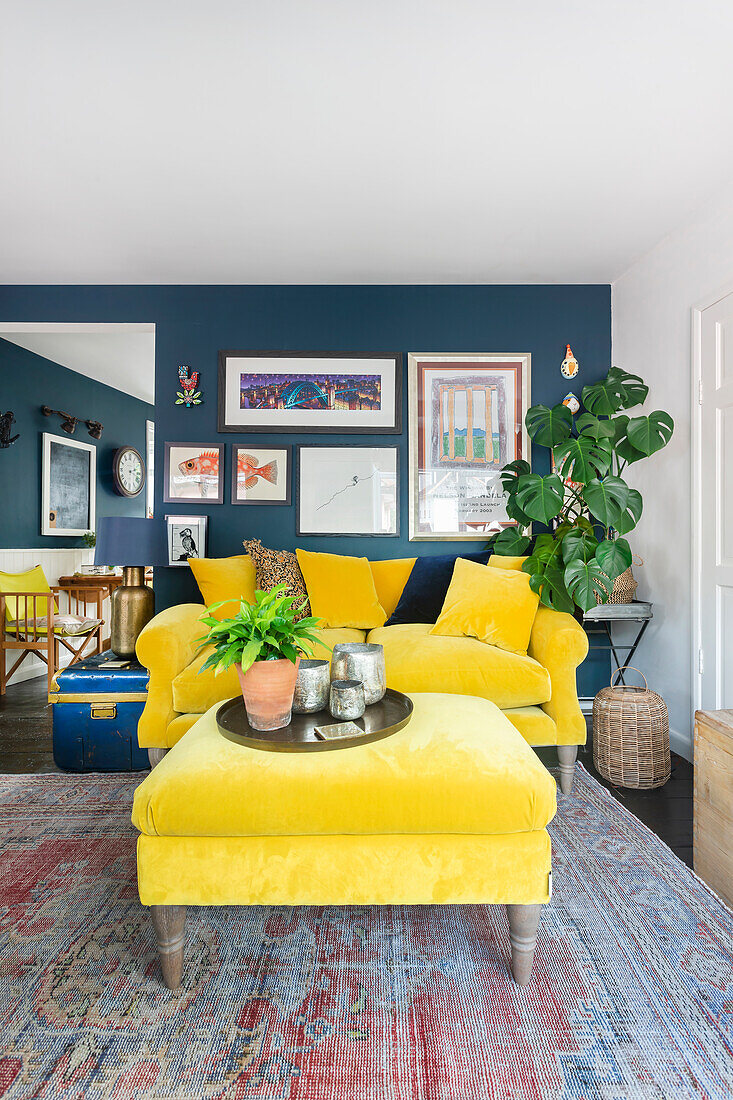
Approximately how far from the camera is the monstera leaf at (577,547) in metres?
2.86

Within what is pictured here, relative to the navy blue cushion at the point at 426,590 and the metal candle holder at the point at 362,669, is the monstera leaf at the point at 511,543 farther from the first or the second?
the metal candle holder at the point at 362,669

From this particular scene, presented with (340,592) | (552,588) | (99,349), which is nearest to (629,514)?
(552,588)

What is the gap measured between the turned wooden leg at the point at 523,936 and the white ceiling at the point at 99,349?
3849mm

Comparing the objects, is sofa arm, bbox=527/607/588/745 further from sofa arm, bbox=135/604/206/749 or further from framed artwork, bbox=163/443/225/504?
framed artwork, bbox=163/443/225/504

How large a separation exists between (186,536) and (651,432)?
107 inches

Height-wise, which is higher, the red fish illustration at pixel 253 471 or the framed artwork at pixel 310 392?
the framed artwork at pixel 310 392

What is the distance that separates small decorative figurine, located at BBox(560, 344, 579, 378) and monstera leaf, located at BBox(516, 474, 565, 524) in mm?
1083

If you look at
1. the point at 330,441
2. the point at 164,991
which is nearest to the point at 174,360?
the point at 330,441

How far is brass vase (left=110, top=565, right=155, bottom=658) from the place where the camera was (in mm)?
3189

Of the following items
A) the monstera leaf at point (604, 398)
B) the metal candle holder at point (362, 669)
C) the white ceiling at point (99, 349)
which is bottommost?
the metal candle holder at point (362, 669)

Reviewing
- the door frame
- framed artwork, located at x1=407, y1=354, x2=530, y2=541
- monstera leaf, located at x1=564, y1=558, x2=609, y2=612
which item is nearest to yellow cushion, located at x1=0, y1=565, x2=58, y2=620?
framed artwork, located at x1=407, y1=354, x2=530, y2=541

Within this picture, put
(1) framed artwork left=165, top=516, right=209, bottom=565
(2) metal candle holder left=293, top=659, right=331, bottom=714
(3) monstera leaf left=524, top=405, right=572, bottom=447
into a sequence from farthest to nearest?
(1) framed artwork left=165, top=516, right=209, bottom=565, (3) monstera leaf left=524, top=405, right=572, bottom=447, (2) metal candle holder left=293, top=659, right=331, bottom=714

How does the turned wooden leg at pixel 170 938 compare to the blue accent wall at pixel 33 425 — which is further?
the blue accent wall at pixel 33 425

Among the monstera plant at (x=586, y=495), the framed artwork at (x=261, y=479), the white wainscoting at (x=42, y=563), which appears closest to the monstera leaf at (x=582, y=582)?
the monstera plant at (x=586, y=495)
